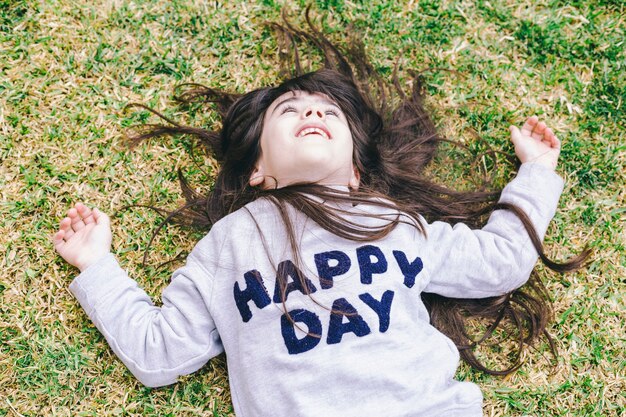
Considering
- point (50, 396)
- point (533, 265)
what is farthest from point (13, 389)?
point (533, 265)

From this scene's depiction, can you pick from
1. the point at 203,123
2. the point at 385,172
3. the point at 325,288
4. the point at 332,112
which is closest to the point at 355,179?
the point at 385,172

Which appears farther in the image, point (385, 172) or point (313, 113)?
point (385, 172)

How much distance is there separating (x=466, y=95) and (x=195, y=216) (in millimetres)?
1469

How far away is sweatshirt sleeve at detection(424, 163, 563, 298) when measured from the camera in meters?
2.53

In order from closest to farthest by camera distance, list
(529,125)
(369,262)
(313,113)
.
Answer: (369,262) → (313,113) → (529,125)

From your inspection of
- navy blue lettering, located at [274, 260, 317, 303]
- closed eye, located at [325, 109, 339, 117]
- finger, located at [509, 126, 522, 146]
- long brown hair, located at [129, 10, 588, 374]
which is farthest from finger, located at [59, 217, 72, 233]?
finger, located at [509, 126, 522, 146]

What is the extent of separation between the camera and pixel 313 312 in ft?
7.60

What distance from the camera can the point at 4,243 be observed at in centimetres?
265

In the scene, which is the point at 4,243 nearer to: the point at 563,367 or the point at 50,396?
the point at 50,396

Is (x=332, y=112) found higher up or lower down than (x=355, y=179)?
higher up

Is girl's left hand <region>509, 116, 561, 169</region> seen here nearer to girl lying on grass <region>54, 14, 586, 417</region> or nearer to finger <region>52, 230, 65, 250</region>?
girl lying on grass <region>54, 14, 586, 417</region>

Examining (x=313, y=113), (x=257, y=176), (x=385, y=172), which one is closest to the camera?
(x=313, y=113)

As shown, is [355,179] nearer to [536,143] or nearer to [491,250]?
[491,250]

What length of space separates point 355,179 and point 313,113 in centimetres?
37
